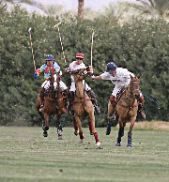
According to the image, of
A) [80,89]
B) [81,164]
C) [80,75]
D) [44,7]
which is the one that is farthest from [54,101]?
[44,7]

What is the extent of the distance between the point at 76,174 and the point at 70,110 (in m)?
11.1

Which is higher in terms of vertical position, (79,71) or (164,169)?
(79,71)

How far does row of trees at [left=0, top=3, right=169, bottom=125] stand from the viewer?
160 ft

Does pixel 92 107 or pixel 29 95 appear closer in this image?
pixel 92 107

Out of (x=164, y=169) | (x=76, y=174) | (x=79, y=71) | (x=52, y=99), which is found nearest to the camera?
(x=76, y=174)

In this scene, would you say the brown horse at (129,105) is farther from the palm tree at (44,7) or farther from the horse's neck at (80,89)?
the palm tree at (44,7)

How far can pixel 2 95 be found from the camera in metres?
50.8

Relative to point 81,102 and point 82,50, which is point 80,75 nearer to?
point 81,102

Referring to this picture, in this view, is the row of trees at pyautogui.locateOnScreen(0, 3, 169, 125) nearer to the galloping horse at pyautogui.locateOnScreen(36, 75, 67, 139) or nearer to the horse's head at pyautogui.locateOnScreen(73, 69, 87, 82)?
the galloping horse at pyautogui.locateOnScreen(36, 75, 67, 139)

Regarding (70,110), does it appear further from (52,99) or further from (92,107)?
(52,99)

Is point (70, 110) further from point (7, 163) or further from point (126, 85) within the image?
point (7, 163)

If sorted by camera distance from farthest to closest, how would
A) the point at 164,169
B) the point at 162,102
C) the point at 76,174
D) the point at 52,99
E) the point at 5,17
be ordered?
the point at 5,17 → the point at 162,102 → the point at 52,99 → the point at 164,169 → the point at 76,174

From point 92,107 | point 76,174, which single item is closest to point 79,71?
point 92,107

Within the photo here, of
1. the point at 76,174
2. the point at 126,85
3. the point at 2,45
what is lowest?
the point at 76,174
